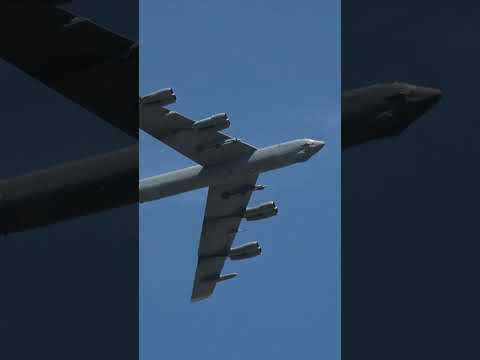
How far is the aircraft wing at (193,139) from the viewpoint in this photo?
4656 centimetres

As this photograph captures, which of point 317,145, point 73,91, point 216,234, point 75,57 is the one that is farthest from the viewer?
point 216,234

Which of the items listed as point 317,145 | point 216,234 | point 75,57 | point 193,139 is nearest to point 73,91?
point 75,57

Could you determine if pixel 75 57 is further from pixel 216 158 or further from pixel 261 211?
pixel 261 211

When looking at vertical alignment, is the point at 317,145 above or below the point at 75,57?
below

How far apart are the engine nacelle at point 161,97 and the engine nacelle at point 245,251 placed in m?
13.3

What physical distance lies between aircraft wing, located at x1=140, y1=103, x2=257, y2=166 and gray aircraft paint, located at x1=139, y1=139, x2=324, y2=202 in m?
0.42

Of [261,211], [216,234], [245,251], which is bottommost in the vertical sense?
[216,234]

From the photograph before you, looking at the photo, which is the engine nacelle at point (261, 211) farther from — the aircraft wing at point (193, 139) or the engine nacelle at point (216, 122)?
the engine nacelle at point (216, 122)

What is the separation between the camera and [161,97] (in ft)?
131
